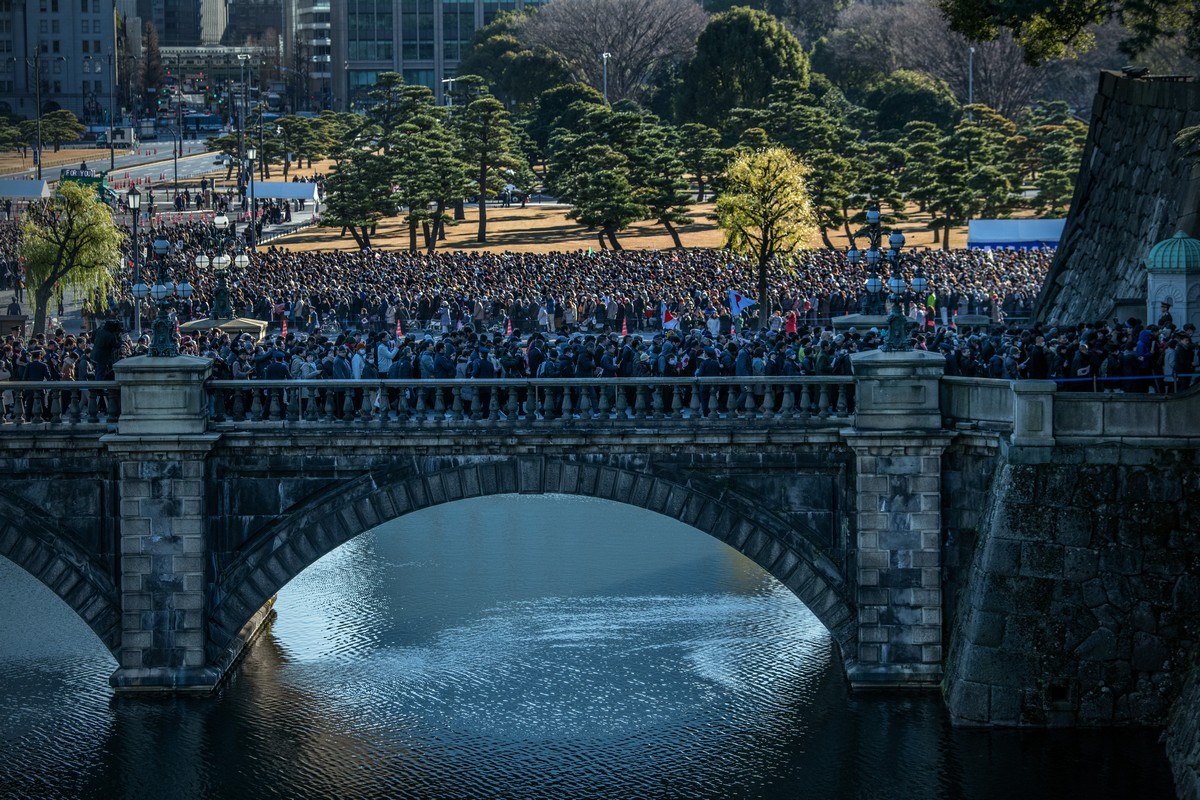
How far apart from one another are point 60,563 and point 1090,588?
63.7 feet

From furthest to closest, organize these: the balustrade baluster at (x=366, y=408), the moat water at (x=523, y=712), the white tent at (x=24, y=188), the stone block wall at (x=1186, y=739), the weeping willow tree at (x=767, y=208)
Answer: the white tent at (x=24, y=188)
the weeping willow tree at (x=767, y=208)
the balustrade baluster at (x=366, y=408)
the moat water at (x=523, y=712)
the stone block wall at (x=1186, y=739)

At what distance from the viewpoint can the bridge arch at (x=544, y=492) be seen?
34281 millimetres

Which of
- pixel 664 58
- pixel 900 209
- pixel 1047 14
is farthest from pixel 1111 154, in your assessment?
pixel 664 58

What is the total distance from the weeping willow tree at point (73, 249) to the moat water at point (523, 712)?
34.1 metres

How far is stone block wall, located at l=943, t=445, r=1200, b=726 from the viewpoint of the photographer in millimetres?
31578

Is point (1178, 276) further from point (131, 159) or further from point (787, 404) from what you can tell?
point (131, 159)

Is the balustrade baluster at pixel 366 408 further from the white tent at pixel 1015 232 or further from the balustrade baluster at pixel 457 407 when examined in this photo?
the white tent at pixel 1015 232

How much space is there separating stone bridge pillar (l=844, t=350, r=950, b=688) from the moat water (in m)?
0.86

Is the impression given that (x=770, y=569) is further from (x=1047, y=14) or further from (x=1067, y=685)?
(x=1047, y=14)

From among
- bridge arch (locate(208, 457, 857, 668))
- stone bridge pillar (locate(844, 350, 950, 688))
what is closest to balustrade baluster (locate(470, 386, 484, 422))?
bridge arch (locate(208, 457, 857, 668))

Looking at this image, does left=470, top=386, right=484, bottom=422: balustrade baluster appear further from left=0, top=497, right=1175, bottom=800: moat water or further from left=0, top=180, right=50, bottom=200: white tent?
left=0, top=180, right=50, bottom=200: white tent

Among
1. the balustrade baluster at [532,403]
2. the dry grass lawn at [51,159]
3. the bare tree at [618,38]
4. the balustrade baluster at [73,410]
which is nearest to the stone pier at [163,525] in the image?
the balustrade baluster at [73,410]

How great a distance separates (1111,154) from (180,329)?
28320 mm

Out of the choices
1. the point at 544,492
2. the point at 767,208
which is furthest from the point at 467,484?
the point at 767,208
